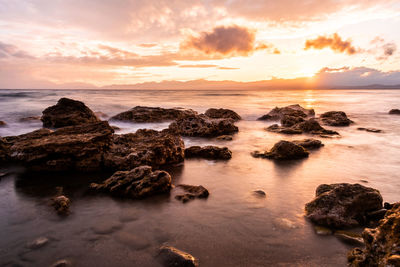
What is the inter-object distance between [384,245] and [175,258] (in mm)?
2636

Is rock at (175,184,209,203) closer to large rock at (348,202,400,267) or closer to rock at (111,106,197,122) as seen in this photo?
large rock at (348,202,400,267)

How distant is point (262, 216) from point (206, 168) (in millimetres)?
3223

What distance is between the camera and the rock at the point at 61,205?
Result: 503cm

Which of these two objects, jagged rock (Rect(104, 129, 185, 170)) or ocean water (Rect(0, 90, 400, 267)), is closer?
ocean water (Rect(0, 90, 400, 267))

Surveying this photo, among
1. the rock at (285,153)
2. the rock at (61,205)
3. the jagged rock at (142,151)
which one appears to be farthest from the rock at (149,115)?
the rock at (61,205)

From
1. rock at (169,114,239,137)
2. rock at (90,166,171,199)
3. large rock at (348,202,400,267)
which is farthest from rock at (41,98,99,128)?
large rock at (348,202,400,267)

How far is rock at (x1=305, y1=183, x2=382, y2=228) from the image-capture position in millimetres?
4473

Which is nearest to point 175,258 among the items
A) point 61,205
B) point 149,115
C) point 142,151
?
point 61,205

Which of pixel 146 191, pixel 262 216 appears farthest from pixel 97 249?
pixel 262 216

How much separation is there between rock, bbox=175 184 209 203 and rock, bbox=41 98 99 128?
11233mm

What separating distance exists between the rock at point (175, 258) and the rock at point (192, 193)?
5.72 feet

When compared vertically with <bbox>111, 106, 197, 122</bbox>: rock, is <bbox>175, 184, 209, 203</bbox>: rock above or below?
below

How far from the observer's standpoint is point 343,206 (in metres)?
4.61

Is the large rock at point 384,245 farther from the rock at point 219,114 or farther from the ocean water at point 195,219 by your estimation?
the rock at point 219,114
